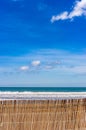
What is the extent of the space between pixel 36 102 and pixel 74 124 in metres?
0.56

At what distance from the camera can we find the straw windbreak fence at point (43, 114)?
14.8 ft

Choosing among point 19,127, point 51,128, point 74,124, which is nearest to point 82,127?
point 74,124

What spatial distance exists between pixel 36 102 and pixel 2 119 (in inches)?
17.5

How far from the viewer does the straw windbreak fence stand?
4508 mm

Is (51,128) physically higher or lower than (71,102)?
lower

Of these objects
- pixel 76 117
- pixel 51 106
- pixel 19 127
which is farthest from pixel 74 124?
pixel 19 127

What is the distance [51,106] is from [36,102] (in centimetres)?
19

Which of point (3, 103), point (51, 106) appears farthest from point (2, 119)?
point (51, 106)

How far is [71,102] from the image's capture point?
15.5 feet

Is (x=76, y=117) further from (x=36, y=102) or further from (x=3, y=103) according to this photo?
(x=3, y=103)

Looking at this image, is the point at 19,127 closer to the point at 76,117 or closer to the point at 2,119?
the point at 2,119

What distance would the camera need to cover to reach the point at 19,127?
4.54 m

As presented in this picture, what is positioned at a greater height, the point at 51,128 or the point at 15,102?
the point at 15,102

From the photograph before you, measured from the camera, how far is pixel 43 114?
15.1 ft
